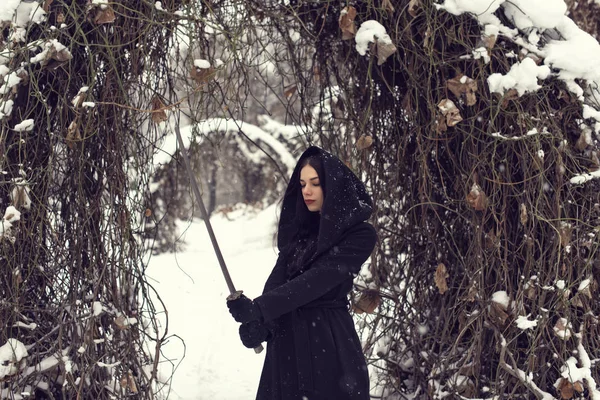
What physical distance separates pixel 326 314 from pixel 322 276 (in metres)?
0.20

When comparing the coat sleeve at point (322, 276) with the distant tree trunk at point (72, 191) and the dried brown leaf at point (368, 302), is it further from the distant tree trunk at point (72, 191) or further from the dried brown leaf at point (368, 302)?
the dried brown leaf at point (368, 302)

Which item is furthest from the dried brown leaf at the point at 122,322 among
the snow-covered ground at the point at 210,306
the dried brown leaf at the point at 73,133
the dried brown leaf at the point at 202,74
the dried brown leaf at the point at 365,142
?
the dried brown leaf at the point at 365,142

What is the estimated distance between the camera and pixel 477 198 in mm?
3197

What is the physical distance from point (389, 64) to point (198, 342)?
3.51 metres

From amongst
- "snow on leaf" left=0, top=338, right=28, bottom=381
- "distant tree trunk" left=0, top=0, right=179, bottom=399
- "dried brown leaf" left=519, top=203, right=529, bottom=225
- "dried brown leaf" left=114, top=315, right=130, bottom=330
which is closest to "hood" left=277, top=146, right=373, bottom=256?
"dried brown leaf" left=519, top=203, right=529, bottom=225

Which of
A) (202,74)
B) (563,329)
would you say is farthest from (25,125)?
(563,329)

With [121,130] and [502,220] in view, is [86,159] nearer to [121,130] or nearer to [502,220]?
[121,130]

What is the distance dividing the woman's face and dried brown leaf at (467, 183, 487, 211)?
0.74 meters

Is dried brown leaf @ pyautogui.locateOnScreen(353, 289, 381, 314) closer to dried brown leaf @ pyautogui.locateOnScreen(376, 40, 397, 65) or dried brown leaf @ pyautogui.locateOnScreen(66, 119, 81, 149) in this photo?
dried brown leaf @ pyautogui.locateOnScreen(376, 40, 397, 65)

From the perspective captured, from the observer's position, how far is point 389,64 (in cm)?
363

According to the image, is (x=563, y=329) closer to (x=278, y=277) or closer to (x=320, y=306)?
(x=320, y=306)

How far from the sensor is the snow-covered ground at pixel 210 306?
17.4 feet

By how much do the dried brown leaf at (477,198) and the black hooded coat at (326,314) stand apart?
1.89 feet

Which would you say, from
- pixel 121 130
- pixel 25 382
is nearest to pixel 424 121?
pixel 121 130
